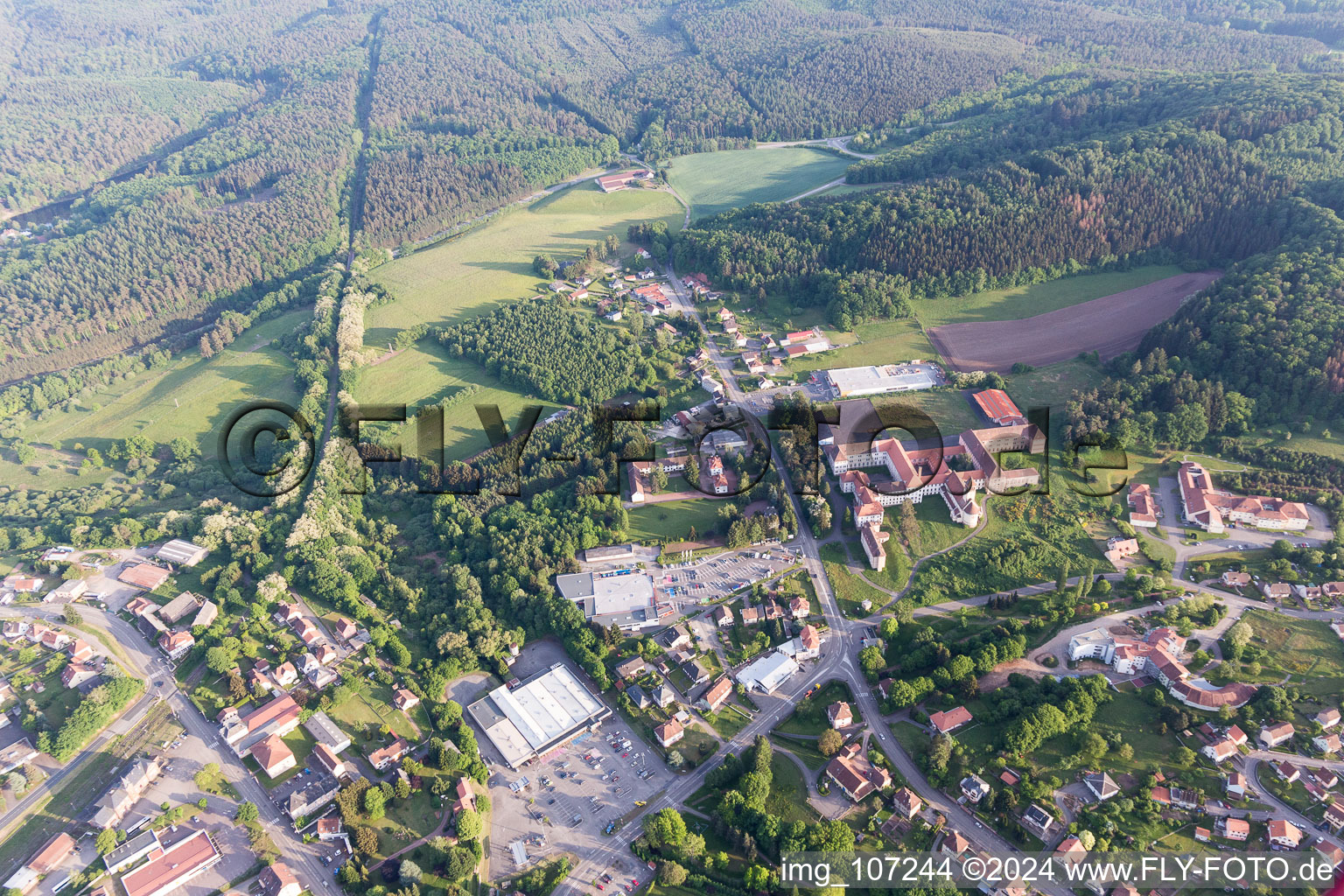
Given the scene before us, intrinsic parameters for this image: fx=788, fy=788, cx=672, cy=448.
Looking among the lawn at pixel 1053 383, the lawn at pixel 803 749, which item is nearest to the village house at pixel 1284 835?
the lawn at pixel 803 749

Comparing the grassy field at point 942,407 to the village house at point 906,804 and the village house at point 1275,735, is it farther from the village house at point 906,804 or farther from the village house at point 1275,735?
the village house at point 906,804

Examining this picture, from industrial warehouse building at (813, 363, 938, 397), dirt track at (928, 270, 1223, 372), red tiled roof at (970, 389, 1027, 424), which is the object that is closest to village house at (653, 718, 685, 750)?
industrial warehouse building at (813, 363, 938, 397)

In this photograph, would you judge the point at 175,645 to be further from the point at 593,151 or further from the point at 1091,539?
the point at 593,151

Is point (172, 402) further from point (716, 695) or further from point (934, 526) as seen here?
point (934, 526)

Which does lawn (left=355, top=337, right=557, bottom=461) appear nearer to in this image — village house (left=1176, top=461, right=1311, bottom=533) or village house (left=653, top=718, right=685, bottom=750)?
village house (left=653, top=718, right=685, bottom=750)

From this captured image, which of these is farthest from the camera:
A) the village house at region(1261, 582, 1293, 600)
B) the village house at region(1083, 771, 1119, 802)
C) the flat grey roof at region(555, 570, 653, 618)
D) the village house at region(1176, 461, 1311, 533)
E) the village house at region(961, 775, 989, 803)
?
the village house at region(1176, 461, 1311, 533)
